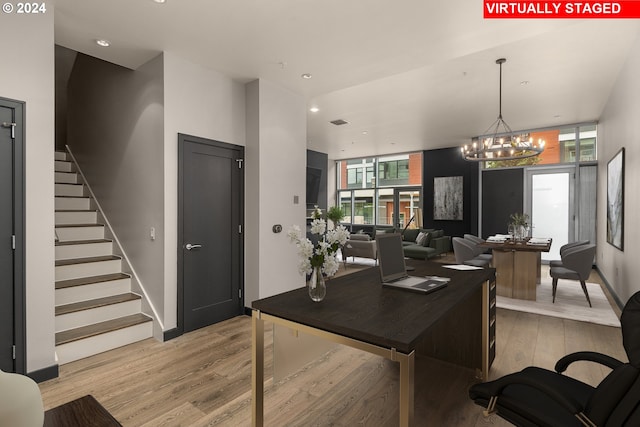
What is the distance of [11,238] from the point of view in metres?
2.44

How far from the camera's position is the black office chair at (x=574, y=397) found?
42.4 inches

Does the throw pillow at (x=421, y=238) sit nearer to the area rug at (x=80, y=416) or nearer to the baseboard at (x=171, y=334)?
the baseboard at (x=171, y=334)

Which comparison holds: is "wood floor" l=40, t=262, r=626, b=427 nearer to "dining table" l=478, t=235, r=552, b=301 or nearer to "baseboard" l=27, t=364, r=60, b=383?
"baseboard" l=27, t=364, r=60, b=383

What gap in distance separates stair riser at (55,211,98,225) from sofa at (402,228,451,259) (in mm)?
5942

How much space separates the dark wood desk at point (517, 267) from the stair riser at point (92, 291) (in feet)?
16.0

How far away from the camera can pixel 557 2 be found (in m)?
2.81

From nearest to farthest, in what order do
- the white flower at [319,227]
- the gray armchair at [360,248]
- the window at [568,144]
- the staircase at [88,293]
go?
the white flower at [319,227], the staircase at [88,293], the window at [568,144], the gray armchair at [360,248]

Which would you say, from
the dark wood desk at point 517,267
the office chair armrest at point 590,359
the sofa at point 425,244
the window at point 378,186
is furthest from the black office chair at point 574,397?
the window at point 378,186

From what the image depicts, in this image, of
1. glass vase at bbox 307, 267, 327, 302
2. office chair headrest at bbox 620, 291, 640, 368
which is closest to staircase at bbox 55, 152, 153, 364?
glass vase at bbox 307, 267, 327, 302

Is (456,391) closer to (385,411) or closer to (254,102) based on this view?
(385,411)

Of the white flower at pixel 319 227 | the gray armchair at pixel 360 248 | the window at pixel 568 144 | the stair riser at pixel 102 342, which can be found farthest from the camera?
the gray armchair at pixel 360 248

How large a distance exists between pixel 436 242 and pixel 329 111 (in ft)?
14.3

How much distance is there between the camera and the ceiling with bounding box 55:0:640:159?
2.70 meters

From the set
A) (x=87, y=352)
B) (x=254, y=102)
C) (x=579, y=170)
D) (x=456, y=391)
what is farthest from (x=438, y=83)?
(x=87, y=352)
